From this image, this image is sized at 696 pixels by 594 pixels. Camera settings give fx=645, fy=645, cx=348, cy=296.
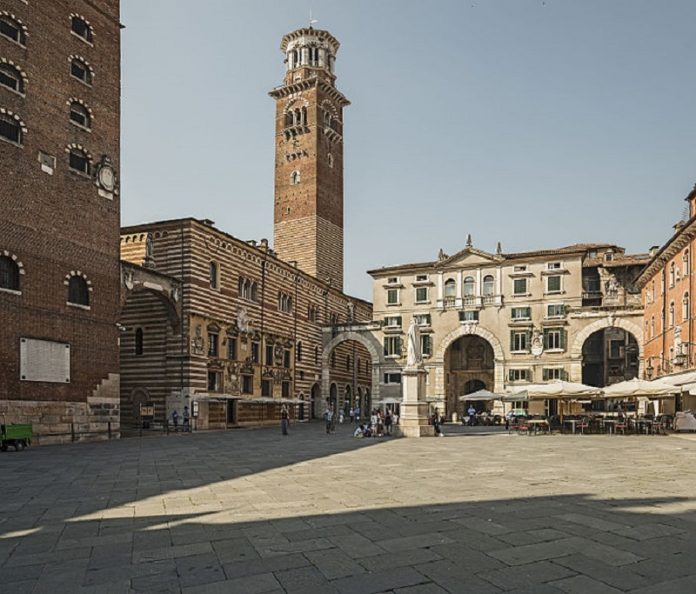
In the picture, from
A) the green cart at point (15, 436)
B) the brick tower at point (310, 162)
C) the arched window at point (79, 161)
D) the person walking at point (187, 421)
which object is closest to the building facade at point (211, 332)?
the person walking at point (187, 421)

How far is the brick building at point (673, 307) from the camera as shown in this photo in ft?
109

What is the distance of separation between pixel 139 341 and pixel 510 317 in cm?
2829

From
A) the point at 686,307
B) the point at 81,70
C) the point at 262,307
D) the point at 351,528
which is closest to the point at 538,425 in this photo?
the point at 686,307

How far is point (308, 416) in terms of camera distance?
50.3 m

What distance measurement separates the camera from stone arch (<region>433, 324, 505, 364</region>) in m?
50.7

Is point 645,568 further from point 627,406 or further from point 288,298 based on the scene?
point 627,406

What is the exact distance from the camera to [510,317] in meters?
50.6

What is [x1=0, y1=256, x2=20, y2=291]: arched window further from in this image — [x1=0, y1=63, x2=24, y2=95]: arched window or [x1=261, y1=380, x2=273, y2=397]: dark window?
[x1=261, y1=380, x2=273, y2=397]: dark window

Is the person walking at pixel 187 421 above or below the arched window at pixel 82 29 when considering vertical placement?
below

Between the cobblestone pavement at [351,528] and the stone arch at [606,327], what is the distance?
108 ft

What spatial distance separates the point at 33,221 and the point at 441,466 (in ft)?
61.1

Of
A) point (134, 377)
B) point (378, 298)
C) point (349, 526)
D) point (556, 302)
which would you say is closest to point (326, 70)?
point (378, 298)

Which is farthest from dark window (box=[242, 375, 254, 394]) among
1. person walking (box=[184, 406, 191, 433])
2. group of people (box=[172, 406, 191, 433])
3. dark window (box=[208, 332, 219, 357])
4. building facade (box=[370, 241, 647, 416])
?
building facade (box=[370, 241, 647, 416])

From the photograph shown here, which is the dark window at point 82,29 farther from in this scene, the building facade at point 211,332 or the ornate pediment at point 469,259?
the ornate pediment at point 469,259
